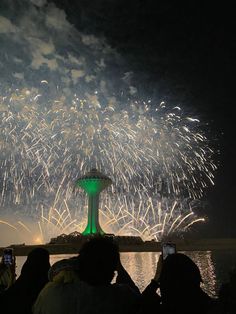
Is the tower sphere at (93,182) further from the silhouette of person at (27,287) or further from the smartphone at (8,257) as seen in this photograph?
the silhouette of person at (27,287)

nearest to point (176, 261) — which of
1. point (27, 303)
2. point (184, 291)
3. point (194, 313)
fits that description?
point (184, 291)

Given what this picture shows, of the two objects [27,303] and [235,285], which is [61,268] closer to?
[27,303]

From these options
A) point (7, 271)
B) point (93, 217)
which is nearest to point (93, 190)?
point (93, 217)

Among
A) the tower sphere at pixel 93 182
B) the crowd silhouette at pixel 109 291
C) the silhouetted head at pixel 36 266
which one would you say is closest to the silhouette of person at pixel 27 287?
the silhouetted head at pixel 36 266

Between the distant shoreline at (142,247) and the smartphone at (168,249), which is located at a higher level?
the smartphone at (168,249)

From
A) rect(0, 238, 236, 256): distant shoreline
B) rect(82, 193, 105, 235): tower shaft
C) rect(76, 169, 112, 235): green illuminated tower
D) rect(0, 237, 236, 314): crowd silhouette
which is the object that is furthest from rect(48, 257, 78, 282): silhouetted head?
rect(76, 169, 112, 235): green illuminated tower

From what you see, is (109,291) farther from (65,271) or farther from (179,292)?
(179,292)
